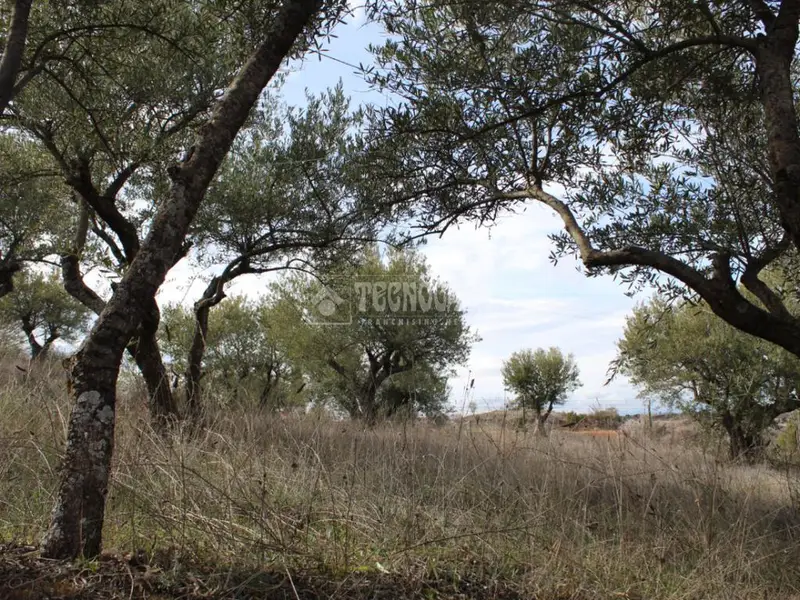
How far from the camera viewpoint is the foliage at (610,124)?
13.3 feet

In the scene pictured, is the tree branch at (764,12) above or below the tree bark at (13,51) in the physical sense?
above

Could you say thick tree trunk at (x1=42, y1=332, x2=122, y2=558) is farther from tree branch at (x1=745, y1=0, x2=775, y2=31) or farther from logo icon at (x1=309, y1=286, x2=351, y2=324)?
logo icon at (x1=309, y1=286, x2=351, y2=324)

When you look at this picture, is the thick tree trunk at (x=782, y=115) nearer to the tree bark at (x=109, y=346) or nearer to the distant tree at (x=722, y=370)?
the tree bark at (x=109, y=346)

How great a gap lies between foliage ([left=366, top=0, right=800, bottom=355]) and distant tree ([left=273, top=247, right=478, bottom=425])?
42.3ft

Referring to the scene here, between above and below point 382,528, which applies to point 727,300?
above

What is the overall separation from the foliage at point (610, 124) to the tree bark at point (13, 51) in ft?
8.62

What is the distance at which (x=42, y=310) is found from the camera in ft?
82.0

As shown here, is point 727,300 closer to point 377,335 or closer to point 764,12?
point 764,12

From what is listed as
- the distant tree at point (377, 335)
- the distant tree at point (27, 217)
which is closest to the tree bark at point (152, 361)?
the distant tree at point (27, 217)

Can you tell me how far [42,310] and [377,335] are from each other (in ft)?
53.9

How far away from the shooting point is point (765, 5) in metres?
3.99

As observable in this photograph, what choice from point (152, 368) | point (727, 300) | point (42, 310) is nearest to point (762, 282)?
point (727, 300)

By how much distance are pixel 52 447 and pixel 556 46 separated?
211 inches

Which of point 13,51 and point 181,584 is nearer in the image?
point 181,584
